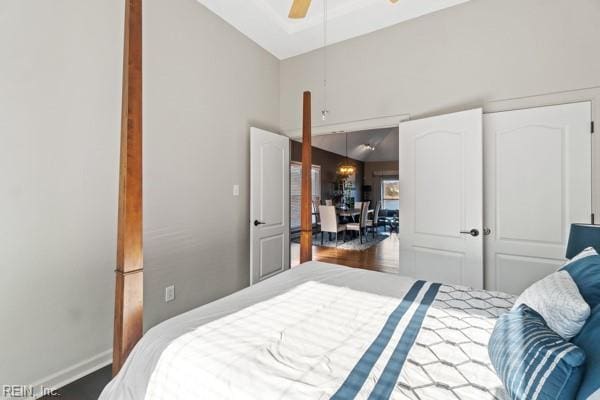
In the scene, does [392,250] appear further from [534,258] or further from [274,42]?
[274,42]

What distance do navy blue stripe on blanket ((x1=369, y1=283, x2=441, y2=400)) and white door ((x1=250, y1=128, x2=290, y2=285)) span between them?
2090mm

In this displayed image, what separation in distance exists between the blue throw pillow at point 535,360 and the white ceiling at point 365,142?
6.67 m

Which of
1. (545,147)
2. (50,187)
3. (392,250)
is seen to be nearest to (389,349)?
(50,187)

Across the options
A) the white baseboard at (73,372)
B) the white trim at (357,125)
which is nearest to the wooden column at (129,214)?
the white baseboard at (73,372)

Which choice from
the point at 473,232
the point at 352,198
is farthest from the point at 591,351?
Result: the point at 352,198

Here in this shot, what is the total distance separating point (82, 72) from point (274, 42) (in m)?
2.14

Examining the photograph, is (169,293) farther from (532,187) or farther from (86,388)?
(532,187)

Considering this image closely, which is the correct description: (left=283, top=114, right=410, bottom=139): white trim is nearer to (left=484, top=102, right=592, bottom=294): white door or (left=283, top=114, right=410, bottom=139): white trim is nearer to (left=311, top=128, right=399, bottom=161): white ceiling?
(left=484, top=102, right=592, bottom=294): white door

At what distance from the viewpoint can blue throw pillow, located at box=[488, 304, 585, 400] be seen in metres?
0.58

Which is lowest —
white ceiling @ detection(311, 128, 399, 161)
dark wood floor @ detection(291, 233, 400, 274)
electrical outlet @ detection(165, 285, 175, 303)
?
dark wood floor @ detection(291, 233, 400, 274)

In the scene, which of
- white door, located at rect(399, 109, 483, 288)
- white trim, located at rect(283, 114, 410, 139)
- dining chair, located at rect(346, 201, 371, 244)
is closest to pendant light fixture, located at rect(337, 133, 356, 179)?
dining chair, located at rect(346, 201, 371, 244)

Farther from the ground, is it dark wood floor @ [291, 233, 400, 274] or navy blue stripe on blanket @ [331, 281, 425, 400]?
navy blue stripe on blanket @ [331, 281, 425, 400]

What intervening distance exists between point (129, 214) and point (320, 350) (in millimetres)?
969

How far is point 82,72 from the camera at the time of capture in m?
1.81
